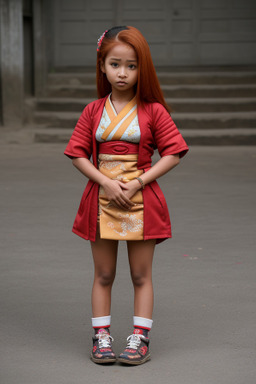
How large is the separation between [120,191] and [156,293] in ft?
4.05

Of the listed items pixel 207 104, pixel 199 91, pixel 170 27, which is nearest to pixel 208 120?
pixel 207 104

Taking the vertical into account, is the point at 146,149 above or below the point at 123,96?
below

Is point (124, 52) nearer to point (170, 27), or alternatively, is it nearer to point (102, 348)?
point (102, 348)

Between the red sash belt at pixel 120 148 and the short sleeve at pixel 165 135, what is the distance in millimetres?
107

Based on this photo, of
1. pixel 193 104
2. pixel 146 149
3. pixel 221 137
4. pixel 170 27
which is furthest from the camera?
pixel 170 27

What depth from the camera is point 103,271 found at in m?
3.35

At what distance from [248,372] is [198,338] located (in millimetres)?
450

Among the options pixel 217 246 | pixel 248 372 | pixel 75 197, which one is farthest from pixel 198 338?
pixel 75 197

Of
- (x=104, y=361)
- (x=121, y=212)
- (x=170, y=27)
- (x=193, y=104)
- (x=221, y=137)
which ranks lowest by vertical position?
(x=104, y=361)

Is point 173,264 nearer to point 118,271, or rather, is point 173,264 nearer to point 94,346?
point 118,271

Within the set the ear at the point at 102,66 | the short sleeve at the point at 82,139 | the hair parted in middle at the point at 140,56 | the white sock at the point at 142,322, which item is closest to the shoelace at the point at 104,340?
the white sock at the point at 142,322

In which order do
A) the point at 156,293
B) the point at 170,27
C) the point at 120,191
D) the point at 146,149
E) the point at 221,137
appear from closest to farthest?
the point at 120,191, the point at 146,149, the point at 156,293, the point at 221,137, the point at 170,27

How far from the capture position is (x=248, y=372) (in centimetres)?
313

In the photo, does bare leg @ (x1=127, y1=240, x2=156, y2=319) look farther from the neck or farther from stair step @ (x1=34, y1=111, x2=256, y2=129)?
stair step @ (x1=34, y1=111, x2=256, y2=129)
